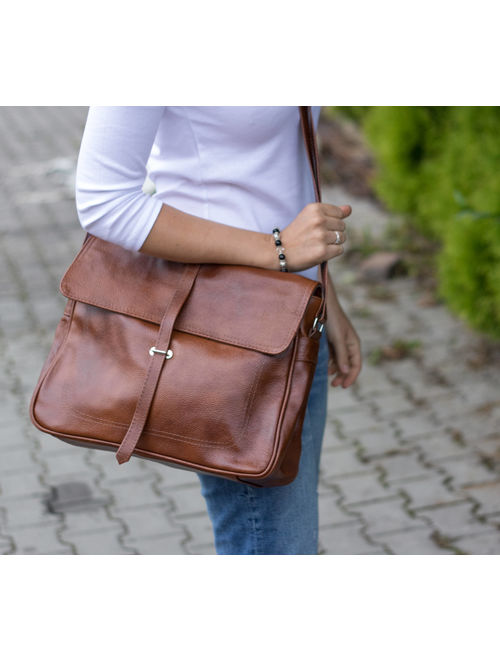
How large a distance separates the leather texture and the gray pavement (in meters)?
1.63

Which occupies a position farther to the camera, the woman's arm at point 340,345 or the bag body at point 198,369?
the woman's arm at point 340,345

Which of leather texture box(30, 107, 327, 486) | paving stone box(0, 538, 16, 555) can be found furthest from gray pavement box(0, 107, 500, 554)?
leather texture box(30, 107, 327, 486)

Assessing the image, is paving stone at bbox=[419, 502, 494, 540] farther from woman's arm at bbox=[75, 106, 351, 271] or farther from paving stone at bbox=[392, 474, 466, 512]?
woman's arm at bbox=[75, 106, 351, 271]

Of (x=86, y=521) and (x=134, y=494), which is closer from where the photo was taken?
(x=86, y=521)

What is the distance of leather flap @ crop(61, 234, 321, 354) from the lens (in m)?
1.60

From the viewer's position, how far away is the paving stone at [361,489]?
344 cm

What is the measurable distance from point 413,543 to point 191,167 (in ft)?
6.58

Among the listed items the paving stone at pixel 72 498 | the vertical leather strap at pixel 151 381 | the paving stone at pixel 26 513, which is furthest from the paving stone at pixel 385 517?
the vertical leather strap at pixel 151 381

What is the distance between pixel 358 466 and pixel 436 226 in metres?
2.18

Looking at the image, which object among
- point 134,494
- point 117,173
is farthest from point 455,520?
point 117,173

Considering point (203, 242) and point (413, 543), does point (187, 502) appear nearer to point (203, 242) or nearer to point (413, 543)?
point (413, 543)

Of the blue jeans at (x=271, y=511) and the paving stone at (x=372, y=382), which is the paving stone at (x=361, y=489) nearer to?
the paving stone at (x=372, y=382)

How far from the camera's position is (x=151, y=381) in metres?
1.60

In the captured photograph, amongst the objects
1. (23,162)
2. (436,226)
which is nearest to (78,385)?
(436,226)
